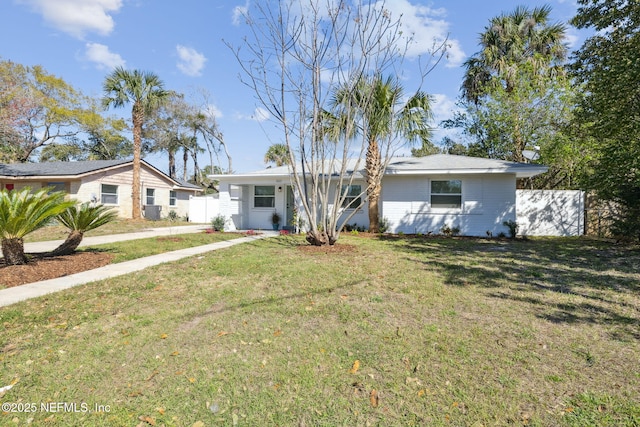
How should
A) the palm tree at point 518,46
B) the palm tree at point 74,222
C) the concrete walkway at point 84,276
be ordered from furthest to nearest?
the palm tree at point 518,46
the palm tree at point 74,222
the concrete walkway at point 84,276

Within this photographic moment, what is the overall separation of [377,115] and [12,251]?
9606 millimetres

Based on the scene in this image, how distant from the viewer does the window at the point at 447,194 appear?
42.4ft

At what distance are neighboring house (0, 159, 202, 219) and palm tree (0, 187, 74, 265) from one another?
1256 centimetres

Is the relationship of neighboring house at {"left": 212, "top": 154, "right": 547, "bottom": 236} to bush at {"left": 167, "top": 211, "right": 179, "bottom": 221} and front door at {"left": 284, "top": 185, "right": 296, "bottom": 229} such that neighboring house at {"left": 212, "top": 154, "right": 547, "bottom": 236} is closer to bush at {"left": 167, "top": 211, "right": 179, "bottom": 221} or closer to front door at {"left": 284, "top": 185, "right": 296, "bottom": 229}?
front door at {"left": 284, "top": 185, "right": 296, "bottom": 229}

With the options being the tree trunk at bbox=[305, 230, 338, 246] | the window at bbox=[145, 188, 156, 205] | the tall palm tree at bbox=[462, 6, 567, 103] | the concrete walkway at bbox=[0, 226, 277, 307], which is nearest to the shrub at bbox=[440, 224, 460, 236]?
the tree trunk at bbox=[305, 230, 338, 246]

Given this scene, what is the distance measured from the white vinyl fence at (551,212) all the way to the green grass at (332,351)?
912 centimetres

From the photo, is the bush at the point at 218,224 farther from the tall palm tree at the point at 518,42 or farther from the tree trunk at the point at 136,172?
the tall palm tree at the point at 518,42

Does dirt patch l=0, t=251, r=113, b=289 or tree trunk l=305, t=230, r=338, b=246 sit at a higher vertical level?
tree trunk l=305, t=230, r=338, b=246

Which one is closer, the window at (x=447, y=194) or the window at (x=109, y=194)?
the window at (x=447, y=194)

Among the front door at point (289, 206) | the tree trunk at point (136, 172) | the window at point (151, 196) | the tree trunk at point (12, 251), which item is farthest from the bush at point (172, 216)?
the tree trunk at point (12, 251)

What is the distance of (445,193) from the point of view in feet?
42.8

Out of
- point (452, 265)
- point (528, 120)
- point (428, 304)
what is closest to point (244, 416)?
point (428, 304)

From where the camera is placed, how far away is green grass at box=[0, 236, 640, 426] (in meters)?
2.33

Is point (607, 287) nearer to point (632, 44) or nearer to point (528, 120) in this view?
point (632, 44)
